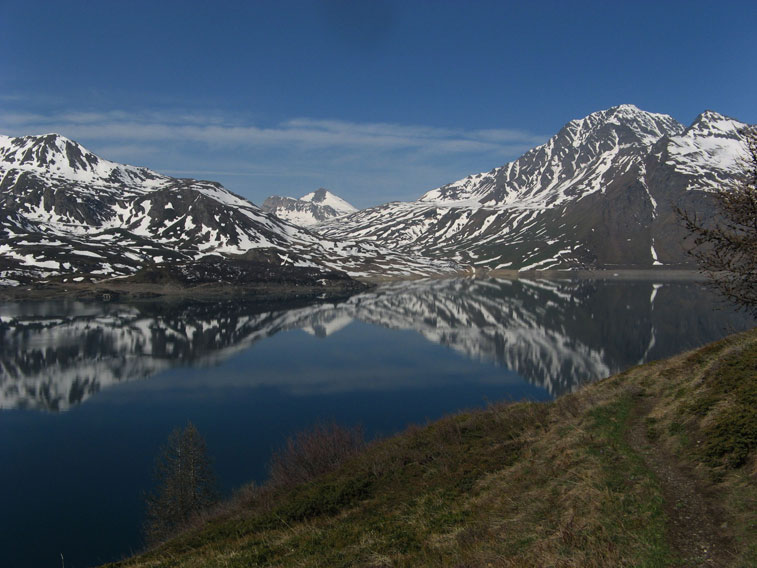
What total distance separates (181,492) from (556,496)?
29.7 meters

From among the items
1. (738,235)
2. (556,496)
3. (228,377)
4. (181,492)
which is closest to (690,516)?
(556,496)

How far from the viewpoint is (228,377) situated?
7788 centimetres

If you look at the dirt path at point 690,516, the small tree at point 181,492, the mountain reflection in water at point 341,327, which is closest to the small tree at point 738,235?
the dirt path at point 690,516

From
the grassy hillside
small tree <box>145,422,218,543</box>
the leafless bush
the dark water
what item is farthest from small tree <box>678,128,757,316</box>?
small tree <box>145,422,218,543</box>

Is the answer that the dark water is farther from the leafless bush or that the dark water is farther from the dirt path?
the dirt path

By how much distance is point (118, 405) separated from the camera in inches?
2502

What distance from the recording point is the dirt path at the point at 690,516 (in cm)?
997

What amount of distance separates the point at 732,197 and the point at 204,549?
23.6 m

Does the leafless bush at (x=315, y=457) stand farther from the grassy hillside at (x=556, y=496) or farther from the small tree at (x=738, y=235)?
A: the small tree at (x=738, y=235)

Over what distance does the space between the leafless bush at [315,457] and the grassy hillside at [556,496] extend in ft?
14.0

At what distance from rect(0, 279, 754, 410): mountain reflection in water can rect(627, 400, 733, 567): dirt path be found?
41458mm

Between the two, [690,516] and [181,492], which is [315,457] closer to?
[181,492]

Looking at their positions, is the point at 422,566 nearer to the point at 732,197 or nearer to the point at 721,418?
the point at 721,418

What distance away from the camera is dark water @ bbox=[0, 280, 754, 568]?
1532 inches
